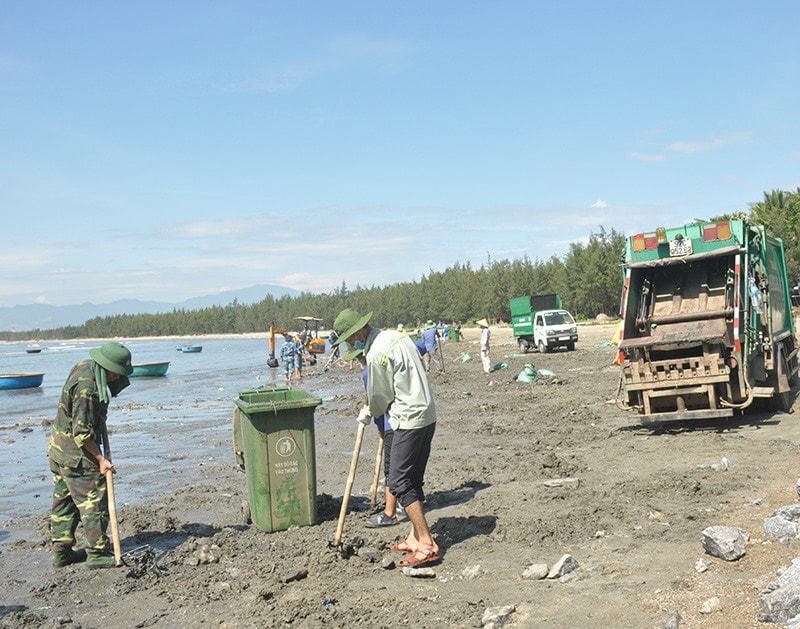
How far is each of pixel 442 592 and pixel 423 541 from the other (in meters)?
0.61

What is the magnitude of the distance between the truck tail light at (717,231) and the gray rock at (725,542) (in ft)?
22.9

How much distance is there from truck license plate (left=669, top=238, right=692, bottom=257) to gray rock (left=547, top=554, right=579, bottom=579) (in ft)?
23.8

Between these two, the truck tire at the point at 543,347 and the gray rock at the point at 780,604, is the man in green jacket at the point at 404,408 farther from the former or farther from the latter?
the truck tire at the point at 543,347

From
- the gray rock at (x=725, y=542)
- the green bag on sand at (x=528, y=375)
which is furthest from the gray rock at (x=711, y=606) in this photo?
the green bag on sand at (x=528, y=375)

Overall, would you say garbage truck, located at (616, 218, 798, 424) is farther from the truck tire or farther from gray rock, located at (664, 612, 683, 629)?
the truck tire

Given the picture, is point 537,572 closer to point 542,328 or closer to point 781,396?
point 781,396

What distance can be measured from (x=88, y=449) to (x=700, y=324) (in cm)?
866

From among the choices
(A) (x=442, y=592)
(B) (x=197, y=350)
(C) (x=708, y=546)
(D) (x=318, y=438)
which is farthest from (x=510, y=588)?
(B) (x=197, y=350)

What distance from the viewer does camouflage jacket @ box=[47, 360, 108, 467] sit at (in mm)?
6496

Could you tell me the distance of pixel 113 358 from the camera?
6.58m

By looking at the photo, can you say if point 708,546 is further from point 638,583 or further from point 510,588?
point 510,588

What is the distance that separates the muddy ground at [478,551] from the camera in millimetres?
4988

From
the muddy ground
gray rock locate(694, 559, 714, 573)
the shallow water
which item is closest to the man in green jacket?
the muddy ground

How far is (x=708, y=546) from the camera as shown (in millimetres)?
5309
